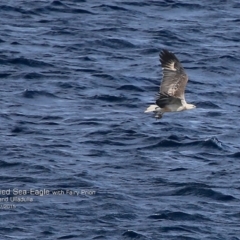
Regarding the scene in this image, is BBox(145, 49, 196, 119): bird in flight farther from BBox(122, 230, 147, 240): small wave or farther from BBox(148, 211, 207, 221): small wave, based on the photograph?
BBox(148, 211, 207, 221): small wave

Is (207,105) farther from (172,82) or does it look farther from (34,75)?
(172,82)

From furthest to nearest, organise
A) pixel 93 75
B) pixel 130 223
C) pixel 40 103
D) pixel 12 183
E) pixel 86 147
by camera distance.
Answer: pixel 93 75 → pixel 40 103 → pixel 86 147 → pixel 12 183 → pixel 130 223

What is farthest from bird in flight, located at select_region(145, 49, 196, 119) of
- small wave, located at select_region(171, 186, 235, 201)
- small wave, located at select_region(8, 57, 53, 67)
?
small wave, located at select_region(8, 57, 53, 67)

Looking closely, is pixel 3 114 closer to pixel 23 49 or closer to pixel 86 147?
pixel 86 147

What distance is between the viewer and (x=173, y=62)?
25719 millimetres

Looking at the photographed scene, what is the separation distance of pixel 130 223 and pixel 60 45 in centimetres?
1266

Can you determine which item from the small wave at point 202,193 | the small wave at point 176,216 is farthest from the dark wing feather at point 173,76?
the small wave at point 202,193

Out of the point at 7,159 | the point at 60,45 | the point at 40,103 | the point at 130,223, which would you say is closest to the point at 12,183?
the point at 7,159

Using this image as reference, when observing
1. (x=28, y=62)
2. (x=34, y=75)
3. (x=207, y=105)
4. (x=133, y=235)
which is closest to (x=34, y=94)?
(x=34, y=75)

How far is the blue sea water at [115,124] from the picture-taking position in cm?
2788

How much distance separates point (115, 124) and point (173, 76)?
25.6 ft

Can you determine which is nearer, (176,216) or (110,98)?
(176,216)


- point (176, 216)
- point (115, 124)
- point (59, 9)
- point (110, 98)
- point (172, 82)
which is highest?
point (172, 82)

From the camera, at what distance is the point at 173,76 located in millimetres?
25734
